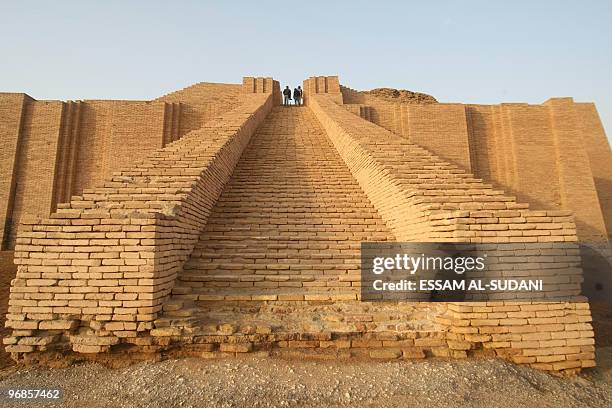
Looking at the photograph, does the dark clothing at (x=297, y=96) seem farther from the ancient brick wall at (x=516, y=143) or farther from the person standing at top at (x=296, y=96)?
the ancient brick wall at (x=516, y=143)

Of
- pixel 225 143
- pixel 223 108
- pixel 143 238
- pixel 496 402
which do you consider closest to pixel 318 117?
pixel 223 108

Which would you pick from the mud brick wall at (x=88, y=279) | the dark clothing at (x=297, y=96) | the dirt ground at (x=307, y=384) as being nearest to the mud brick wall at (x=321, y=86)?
the dark clothing at (x=297, y=96)

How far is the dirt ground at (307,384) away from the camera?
204 cm

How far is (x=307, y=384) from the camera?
2172mm

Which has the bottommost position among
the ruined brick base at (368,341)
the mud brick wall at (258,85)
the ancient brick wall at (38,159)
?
the ruined brick base at (368,341)

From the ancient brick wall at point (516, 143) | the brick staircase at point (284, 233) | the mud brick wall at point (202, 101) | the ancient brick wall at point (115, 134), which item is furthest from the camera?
the mud brick wall at point (202, 101)

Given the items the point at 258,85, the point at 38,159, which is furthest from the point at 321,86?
the point at 38,159

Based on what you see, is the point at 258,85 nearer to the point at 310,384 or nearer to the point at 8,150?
the point at 8,150

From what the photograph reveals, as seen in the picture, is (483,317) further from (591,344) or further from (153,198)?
(153,198)

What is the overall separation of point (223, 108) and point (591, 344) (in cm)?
914

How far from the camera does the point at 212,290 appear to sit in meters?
3.18

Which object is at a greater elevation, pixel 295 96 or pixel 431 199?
pixel 295 96

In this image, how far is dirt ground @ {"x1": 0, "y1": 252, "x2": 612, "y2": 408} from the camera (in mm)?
2043

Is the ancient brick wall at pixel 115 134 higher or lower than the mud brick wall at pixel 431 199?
higher
